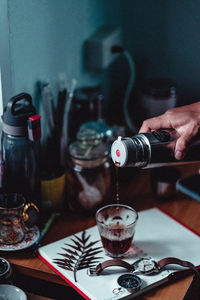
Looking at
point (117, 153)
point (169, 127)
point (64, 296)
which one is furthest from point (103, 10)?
point (64, 296)

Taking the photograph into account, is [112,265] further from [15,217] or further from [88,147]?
[88,147]

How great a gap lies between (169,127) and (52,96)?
375 mm

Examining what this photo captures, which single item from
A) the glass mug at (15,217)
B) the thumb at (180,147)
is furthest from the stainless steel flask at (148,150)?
the glass mug at (15,217)

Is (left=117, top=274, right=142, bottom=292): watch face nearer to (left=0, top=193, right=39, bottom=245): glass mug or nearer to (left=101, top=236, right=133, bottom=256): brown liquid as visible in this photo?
(left=101, top=236, right=133, bottom=256): brown liquid

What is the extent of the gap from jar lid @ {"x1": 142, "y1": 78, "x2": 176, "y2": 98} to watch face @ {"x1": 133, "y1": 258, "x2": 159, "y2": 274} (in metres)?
0.64

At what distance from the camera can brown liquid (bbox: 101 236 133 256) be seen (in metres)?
1.08

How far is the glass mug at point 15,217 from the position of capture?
1117 millimetres

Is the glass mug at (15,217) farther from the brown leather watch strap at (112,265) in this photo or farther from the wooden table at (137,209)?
the brown leather watch strap at (112,265)

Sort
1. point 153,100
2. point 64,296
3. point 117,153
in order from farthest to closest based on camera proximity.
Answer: point 153,100 → point 64,296 → point 117,153

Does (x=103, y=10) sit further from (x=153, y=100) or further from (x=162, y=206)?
(x=162, y=206)

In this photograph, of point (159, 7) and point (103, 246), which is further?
point (159, 7)

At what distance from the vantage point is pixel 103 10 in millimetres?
1628

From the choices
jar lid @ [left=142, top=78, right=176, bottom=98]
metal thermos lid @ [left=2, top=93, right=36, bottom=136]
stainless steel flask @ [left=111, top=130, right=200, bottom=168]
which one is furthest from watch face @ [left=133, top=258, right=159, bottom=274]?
jar lid @ [left=142, top=78, right=176, bottom=98]

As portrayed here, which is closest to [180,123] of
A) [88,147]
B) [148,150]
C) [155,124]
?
[155,124]
